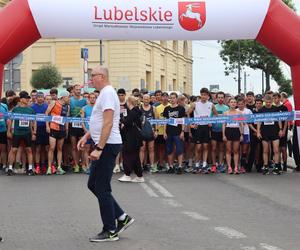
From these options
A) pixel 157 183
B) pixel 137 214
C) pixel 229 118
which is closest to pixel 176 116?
pixel 229 118

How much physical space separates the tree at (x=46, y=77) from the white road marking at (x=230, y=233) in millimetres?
41535

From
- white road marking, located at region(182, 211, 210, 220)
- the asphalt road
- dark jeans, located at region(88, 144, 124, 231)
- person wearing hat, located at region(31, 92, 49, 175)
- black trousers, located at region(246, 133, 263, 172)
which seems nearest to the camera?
the asphalt road

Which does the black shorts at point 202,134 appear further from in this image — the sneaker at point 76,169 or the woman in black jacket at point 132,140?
the sneaker at point 76,169

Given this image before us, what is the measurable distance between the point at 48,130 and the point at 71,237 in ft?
22.9

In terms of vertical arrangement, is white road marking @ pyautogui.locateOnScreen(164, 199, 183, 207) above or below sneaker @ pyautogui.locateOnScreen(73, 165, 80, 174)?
below

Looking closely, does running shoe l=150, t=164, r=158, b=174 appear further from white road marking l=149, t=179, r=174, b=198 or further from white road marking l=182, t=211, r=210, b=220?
white road marking l=182, t=211, r=210, b=220

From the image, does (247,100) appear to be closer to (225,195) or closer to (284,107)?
(284,107)

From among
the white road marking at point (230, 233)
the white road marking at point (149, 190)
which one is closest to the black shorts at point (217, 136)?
the white road marking at point (149, 190)

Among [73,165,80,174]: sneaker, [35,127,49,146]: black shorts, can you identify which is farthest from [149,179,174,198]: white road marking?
[35,127,49,146]: black shorts

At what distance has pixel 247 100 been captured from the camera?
1469cm

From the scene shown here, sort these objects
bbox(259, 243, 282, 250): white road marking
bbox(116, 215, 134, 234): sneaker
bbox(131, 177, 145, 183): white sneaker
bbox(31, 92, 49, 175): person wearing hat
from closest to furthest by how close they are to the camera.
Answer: bbox(259, 243, 282, 250): white road marking, bbox(116, 215, 134, 234): sneaker, bbox(131, 177, 145, 183): white sneaker, bbox(31, 92, 49, 175): person wearing hat

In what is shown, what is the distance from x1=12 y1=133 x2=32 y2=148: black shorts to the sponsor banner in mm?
3546

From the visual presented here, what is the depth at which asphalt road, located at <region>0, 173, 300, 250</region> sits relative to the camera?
6.64 meters

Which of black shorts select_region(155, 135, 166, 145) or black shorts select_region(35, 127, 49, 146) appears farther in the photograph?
black shorts select_region(155, 135, 166, 145)
